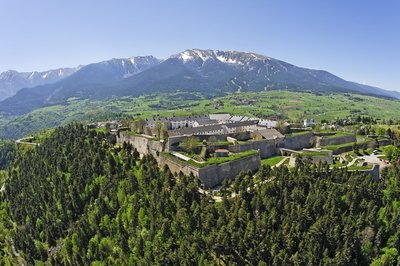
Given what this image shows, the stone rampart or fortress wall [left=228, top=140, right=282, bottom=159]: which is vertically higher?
fortress wall [left=228, top=140, right=282, bottom=159]

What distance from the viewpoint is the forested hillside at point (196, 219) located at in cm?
5091

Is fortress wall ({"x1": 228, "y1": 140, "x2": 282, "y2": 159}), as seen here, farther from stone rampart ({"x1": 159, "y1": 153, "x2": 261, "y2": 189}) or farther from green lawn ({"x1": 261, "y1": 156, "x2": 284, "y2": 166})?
stone rampart ({"x1": 159, "y1": 153, "x2": 261, "y2": 189})

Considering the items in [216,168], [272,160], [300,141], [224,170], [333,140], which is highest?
[333,140]

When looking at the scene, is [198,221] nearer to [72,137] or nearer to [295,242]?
[295,242]

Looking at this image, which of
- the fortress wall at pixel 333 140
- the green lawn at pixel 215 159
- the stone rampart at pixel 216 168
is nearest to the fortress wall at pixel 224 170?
the stone rampart at pixel 216 168

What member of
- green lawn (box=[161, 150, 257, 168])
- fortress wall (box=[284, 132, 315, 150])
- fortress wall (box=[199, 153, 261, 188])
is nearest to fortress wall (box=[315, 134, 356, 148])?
fortress wall (box=[284, 132, 315, 150])

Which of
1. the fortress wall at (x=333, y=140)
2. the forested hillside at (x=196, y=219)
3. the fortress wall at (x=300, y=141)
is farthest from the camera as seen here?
the fortress wall at (x=333, y=140)

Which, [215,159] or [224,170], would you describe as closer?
[224,170]

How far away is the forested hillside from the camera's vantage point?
2004 inches

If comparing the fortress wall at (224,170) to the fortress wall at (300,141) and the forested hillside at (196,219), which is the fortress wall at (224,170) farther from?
the fortress wall at (300,141)

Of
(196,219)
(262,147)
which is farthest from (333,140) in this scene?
(196,219)

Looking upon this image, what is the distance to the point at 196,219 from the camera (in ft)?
180

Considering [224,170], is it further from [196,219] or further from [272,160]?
[196,219]

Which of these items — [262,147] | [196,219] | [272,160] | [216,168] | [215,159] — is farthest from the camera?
[262,147]
